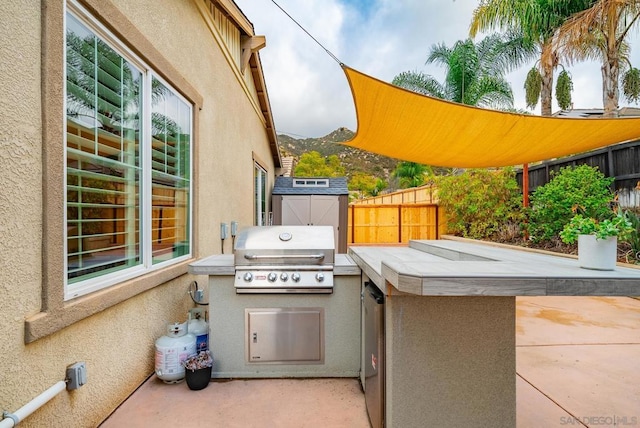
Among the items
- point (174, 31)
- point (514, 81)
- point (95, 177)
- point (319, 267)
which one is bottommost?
point (319, 267)

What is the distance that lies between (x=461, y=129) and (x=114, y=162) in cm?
425

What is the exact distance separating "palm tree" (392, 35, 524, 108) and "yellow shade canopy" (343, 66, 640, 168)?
906 centimetres

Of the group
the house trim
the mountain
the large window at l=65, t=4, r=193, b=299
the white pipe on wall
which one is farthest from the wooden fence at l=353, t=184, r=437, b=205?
the mountain

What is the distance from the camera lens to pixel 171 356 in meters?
2.49

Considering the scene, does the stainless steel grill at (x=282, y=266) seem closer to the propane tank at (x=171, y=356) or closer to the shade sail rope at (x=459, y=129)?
the propane tank at (x=171, y=356)

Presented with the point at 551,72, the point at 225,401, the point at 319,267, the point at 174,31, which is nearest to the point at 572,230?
the point at 319,267

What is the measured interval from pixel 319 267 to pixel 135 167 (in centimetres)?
164

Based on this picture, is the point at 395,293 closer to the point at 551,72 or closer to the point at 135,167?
the point at 135,167

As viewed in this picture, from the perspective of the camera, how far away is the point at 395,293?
1689 millimetres

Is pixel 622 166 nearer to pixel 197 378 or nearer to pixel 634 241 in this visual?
pixel 634 241

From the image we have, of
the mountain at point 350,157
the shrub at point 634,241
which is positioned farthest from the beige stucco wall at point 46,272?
the mountain at point 350,157

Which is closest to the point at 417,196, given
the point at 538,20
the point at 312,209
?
the point at 312,209

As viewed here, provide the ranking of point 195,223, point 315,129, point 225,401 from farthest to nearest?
point 315,129
point 195,223
point 225,401

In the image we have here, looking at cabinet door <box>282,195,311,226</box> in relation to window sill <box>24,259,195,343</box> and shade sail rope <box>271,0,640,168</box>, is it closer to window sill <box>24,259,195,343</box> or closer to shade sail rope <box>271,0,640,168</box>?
shade sail rope <box>271,0,640,168</box>
